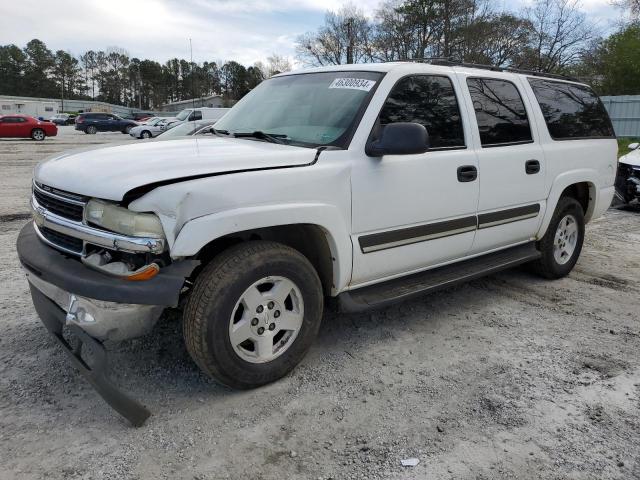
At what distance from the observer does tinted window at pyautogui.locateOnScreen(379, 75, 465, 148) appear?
3359mm

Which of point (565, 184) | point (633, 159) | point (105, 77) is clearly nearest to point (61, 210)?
point (565, 184)

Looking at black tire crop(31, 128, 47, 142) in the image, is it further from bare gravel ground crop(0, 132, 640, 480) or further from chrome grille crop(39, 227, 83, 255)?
chrome grille crop(39, 227, 83, 255)

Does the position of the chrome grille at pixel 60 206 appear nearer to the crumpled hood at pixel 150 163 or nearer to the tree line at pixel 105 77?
the crumpled hood at pixel 150 163

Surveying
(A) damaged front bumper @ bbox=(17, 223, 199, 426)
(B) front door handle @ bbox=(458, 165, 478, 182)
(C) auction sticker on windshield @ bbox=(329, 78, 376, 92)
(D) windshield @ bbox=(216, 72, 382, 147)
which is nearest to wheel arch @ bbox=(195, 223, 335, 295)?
(A) damaged front bumper @ bbox=(17, 223, 199, 426)

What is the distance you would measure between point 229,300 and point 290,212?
0.58 meters

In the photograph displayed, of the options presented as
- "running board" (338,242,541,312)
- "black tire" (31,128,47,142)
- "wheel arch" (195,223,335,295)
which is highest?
"black tire" (31,128,47,142)

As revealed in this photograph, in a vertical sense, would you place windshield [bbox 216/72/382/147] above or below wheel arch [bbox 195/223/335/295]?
above

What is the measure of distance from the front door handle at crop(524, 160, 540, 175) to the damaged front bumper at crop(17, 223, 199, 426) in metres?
2.98

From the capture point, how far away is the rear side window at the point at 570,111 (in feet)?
15.0

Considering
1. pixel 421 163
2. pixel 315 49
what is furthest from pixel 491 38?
pixel 421 163

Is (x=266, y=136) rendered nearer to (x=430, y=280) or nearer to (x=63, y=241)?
(x=63, y=241)

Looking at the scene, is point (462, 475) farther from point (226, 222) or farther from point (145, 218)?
point (145, 218)

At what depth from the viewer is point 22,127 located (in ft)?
93.7

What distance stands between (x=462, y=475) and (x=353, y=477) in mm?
493
